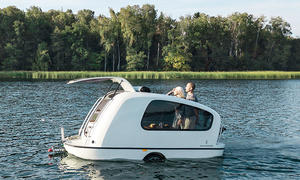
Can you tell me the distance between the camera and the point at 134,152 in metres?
9.85

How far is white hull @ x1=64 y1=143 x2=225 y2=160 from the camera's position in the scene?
973 cm

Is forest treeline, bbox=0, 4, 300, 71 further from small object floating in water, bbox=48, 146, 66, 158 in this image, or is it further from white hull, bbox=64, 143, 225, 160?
white hull, bbox=64, 143, 225, 160

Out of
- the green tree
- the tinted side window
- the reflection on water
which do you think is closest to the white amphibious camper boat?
the tinted side window

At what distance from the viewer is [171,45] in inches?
3452

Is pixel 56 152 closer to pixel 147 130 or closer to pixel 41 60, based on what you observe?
pixel 147 130

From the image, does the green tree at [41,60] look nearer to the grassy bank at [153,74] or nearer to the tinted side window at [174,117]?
the grassy bank at [153,74]

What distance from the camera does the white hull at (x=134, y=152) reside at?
31.9ft

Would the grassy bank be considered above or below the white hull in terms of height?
above

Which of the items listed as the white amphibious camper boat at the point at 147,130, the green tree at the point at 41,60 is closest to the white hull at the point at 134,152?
the white amphibious camper boat at the point at 147,130

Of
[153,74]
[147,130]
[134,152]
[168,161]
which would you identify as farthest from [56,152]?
[153,74]

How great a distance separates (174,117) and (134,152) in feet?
4.67

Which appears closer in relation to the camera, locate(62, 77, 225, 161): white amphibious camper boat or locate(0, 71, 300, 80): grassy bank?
locate(62, 77, 225, 161): white amphibious camper boat

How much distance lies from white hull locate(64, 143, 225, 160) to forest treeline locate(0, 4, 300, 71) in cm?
7302

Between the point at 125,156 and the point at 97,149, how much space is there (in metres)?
0.76
